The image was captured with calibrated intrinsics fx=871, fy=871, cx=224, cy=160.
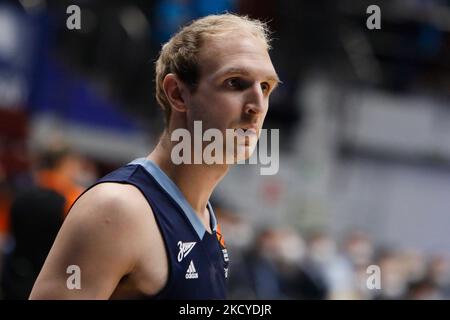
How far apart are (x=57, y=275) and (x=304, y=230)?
9983 millimetres

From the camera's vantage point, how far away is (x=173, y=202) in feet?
7.40

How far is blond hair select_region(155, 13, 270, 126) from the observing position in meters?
2.28

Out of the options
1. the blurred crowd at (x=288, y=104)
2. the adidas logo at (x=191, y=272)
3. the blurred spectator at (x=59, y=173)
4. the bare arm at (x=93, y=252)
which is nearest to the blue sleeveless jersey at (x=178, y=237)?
the adidas logo at (x=191, y=272)

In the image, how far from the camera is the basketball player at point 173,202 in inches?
78.8

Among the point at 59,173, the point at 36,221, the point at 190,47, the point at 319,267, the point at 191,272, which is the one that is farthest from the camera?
the point at 319,267

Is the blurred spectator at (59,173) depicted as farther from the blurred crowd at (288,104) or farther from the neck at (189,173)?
the neck at (189,173)

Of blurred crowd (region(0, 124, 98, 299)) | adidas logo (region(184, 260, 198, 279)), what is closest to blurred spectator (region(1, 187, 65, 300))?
blurred crowd (region(0, 124, 98, 299))

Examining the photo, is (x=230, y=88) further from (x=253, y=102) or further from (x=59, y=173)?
(x=59, y=173)

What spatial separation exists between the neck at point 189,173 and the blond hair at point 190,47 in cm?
10

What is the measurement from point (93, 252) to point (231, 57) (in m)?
0.63

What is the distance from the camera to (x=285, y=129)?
13016mm

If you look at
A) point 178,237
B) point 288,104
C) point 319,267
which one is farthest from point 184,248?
point 288,104

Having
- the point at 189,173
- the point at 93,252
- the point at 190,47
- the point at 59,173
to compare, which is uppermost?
the point at 190,47
